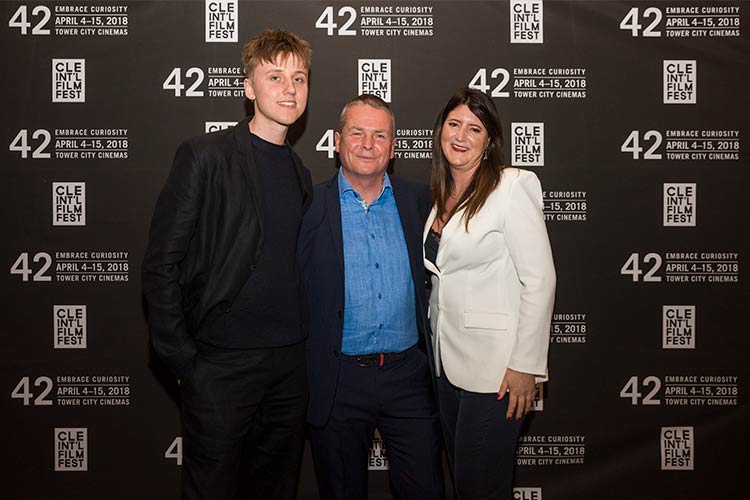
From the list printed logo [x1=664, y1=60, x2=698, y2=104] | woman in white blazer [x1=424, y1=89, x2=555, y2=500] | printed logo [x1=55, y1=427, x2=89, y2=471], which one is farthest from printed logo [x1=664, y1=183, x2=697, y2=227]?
printed logo [x1=55, y1=427, x2=89, y2=471]

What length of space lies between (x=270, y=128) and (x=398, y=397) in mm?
1107

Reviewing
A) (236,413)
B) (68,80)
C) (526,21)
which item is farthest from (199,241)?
(526,21)

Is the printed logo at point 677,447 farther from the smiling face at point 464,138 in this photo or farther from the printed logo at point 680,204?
the smiling face at point 464,138

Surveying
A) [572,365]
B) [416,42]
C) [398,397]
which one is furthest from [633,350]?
[416,42]

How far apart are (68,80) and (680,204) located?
324 cm

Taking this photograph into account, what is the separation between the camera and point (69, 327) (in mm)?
3125

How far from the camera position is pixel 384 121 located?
2.35 meters

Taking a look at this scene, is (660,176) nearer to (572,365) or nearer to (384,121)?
(572,365)

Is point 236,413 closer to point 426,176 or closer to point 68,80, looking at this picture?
point 426,176

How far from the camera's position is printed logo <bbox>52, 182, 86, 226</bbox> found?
3.10 meters

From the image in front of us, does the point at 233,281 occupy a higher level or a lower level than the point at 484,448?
higher

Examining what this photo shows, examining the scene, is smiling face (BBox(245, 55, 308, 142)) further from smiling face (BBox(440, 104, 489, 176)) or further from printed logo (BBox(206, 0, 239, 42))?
printed logo (BBox(206, 0, 239, 42))

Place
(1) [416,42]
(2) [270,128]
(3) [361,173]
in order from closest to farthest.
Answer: (2) [270,128], (3) [361,173], (1) [416,42]

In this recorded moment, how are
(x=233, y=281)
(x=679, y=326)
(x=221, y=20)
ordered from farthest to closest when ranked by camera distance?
(x=679, y=326) < (x=221, y=20) < (x=233, y=281)
